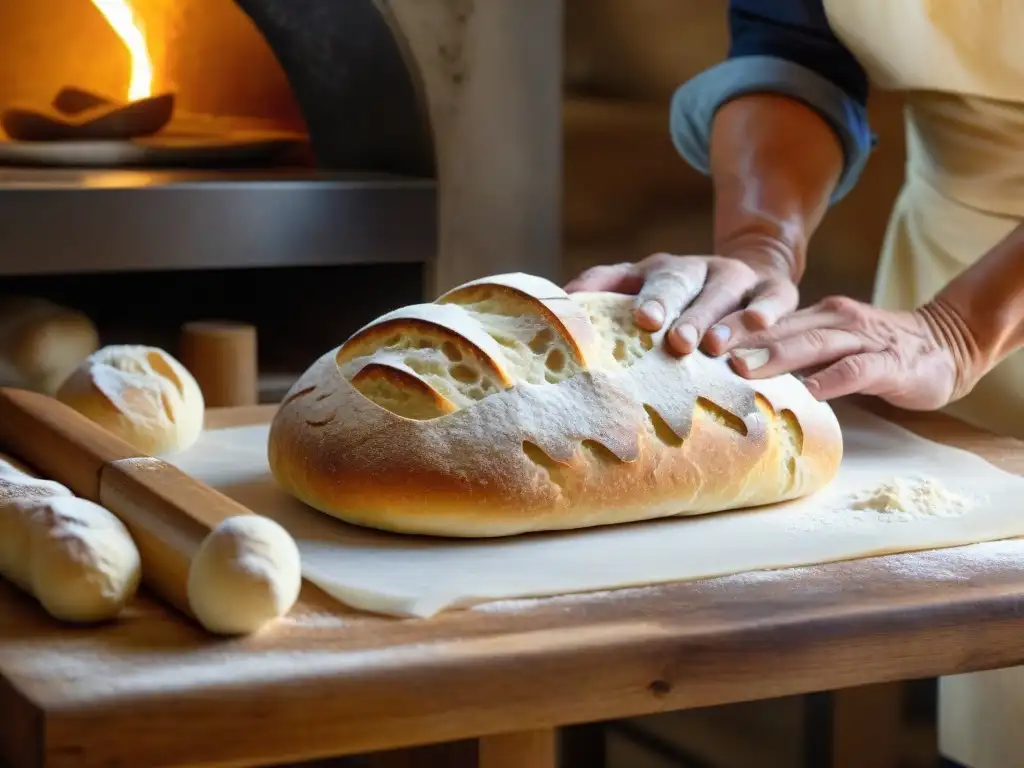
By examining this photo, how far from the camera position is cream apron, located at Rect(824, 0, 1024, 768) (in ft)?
4.71

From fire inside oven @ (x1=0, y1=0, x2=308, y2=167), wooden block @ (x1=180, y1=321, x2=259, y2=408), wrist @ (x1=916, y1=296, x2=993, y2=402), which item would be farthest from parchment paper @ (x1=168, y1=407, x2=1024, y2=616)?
fire inside oven @ (x1=0, y1=0, x2=308, y2=167)

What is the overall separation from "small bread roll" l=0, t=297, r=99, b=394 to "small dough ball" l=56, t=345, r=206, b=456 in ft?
1.45

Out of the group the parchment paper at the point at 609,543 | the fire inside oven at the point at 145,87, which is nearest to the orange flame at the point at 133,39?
the fire inside oven at the point at 145,87

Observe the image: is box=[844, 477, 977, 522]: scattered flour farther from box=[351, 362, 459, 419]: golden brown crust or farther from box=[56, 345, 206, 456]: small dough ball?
box=[56, 345, 206, 456]: small dough ball

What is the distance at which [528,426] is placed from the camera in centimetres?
104

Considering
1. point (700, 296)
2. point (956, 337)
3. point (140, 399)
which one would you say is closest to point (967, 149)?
point (956, 337)

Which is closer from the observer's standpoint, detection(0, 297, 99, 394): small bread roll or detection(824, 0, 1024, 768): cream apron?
detection(824, 0, 1024, 768): cream apron

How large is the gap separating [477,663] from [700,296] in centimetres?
53

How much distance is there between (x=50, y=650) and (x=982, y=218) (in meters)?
1.11

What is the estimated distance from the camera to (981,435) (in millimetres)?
1386

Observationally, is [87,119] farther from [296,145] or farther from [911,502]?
[911,502]

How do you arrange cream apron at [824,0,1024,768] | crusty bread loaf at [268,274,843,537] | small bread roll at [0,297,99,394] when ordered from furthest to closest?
small bread roll at [0,297,99,394]
cream apron at [824,0,1024,768]
crusty bread loaf at [268,274,843,537]

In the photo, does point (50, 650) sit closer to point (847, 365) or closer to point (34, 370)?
point (847, 365)

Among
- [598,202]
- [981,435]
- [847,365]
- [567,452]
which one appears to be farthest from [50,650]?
[598,202]
